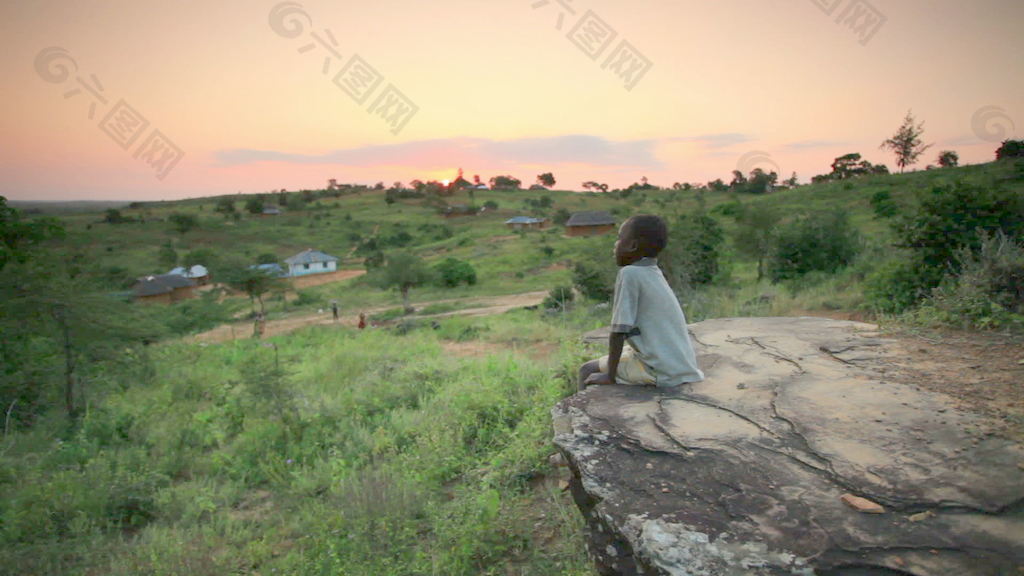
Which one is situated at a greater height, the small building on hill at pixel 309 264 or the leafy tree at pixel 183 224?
the leafy tree at pixel 183 224

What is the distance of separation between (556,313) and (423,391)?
35.7 ft

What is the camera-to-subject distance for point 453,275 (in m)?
33.1

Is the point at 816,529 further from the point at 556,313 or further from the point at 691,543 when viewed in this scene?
the point at 556,313

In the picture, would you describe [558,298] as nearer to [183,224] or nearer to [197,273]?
[197,273]

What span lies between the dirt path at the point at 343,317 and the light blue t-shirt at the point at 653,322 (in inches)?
752

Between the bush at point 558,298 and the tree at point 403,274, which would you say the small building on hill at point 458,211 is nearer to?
the tree at point 403,274

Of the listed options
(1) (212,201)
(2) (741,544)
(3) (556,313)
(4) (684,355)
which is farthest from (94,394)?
(1) (212,201)

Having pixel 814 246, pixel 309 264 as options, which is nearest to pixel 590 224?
pixel 309 264

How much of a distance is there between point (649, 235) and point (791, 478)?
154 centimetres

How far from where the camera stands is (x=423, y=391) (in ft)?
22.4

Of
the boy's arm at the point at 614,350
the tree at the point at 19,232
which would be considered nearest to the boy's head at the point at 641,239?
the boy's arm at the point at 614,350

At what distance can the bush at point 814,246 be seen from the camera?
12.9 m

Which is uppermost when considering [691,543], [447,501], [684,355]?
[684,355]

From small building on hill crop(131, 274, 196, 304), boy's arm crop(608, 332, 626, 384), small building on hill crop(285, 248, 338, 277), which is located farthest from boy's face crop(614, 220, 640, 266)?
small building on hill crop(285, 248, 338, 277)
